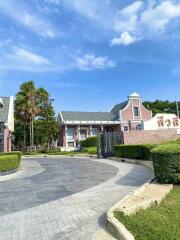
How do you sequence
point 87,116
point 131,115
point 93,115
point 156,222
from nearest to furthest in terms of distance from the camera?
point 156,222
point 131,115
point 87,116
point 93,115

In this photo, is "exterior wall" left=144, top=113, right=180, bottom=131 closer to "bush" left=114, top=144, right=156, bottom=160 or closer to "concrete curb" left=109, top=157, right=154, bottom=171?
"bush" left=114, top=144, right=156, bottom=160

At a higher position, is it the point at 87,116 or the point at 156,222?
the point at 87,116

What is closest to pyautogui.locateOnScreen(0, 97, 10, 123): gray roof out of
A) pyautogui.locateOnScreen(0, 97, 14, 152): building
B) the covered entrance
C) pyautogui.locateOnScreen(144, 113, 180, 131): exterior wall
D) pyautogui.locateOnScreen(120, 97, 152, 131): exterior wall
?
pyautogui.locateOnScreen(0, 97, 14, 152): building

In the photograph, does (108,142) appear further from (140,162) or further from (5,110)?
(5,110)

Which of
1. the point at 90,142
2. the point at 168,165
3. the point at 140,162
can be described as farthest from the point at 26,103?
the point at 168,165

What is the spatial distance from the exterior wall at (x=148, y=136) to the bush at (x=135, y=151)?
7.02ft

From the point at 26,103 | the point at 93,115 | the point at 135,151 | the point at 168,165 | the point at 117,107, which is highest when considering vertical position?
the point at 117,107

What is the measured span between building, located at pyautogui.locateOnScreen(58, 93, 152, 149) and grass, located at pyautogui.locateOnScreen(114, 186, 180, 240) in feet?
120

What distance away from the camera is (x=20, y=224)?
5.83 metres

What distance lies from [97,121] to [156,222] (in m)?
39.9

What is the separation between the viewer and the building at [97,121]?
4359 cm

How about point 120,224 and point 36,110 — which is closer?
point 120,224

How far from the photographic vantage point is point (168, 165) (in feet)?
28.6

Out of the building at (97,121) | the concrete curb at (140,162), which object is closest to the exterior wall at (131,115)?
the building at (97,121)
